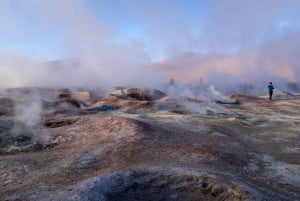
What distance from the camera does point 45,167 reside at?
44.5 feet

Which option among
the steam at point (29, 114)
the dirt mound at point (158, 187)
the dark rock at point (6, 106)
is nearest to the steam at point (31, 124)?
the steam at point (29, 114)

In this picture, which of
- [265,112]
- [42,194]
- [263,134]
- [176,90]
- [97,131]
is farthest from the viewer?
[176,90]

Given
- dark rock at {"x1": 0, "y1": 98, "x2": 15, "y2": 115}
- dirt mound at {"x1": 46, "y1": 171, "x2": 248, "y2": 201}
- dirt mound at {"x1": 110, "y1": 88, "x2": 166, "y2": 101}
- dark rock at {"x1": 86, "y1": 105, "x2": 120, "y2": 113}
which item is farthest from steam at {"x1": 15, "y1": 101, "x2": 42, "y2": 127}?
dirt mound at {"x1": 110, "y1": 88, "x2": 166, "y2": 101}

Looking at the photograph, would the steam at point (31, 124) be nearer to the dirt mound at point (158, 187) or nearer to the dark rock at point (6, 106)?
the dark rock at point (6, 106)

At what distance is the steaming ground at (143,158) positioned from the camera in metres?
11.2

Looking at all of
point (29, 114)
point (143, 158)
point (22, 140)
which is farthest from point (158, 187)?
point (29, 114)

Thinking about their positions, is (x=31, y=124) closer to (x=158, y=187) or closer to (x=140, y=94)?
(x=158, y=187)

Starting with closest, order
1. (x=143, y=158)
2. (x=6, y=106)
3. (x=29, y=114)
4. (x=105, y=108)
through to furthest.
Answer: (x=143, y=158)
(x=29, y=114)
(x=6, y=106)
(x=105, y=108)

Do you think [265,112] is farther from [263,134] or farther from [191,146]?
[191,146]

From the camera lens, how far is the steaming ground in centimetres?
1125

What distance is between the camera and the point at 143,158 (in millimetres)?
13961

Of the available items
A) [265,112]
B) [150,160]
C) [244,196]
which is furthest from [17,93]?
[244,196]

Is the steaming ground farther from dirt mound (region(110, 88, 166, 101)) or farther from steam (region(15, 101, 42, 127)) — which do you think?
dirt mound (region(110, 88, 166, 101))

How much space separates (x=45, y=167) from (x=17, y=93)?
843 inches
